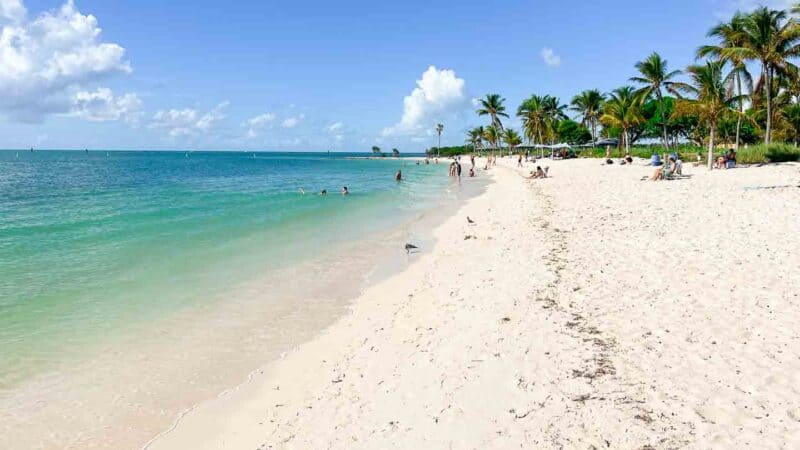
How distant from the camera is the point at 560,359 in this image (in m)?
5.80

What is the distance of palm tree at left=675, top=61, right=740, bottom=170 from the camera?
86.8ft

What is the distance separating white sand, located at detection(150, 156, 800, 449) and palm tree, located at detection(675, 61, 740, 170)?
1792cm

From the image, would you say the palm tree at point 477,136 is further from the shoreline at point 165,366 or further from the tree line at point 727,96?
the shoreline at point 165,366

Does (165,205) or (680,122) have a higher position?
(680,122)

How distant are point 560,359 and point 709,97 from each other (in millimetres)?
28810

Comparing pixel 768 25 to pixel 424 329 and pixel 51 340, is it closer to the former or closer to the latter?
pixel 424 329

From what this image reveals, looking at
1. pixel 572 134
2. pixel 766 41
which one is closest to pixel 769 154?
pixel 766 41

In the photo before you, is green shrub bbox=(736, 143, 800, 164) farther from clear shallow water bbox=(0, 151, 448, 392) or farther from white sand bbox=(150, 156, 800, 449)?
white sand bbox=(150, 156, 800, 449)

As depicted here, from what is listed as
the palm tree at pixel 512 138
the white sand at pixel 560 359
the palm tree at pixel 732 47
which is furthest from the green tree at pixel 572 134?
the white sand at pixel 560 359

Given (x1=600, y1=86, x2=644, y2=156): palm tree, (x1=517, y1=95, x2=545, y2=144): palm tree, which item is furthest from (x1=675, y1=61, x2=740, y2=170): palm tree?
(x1=517, y1=95, x2=545, y2=144): palm tree

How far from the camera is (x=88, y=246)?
1638 centimetres

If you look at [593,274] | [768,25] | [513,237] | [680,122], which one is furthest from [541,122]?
[593,274]

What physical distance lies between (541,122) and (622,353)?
7056 centimetres

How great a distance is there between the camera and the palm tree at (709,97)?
2645 cm
